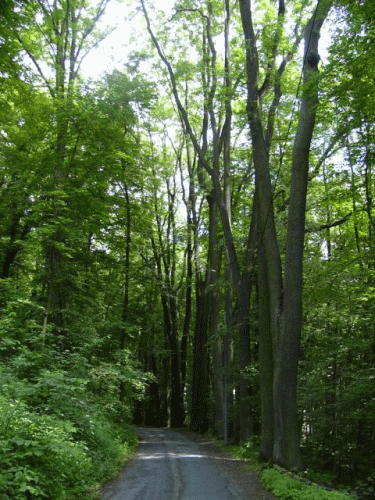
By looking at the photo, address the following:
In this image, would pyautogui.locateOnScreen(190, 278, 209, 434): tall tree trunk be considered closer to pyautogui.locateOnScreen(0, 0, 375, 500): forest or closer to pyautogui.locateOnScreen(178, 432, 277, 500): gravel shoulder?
pyautogui.locateOnScreen(0, 0, 375, 500): forest

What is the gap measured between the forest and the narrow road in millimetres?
713

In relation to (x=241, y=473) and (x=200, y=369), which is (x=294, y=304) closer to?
(x=241, y=473)

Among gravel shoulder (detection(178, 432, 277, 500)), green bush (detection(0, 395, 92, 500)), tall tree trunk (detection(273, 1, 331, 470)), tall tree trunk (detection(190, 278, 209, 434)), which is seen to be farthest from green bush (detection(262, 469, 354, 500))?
tall tree trunk (detection(190, 278, 209, 434))

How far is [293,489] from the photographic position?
8.09 meters

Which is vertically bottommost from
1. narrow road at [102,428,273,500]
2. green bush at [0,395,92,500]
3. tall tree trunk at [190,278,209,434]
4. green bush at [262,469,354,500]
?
narrow road at [102,428,273,500]

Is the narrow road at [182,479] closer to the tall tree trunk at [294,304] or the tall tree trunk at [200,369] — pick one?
the tall tree trunk at [294,304]

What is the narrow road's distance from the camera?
8.70 meters

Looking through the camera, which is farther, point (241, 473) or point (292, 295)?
point (241, 473)

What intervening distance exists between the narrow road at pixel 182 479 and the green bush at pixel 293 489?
0.76 ft

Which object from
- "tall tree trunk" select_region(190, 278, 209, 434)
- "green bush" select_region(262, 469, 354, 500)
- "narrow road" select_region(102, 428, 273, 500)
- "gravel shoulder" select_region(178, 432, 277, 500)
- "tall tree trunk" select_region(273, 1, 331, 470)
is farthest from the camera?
"tall tree trunk" select_region(190, 278, 209, 434)

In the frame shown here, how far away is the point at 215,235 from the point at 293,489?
1402 cm

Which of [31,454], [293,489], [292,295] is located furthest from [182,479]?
[31,454]

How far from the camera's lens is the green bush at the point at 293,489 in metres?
7.42

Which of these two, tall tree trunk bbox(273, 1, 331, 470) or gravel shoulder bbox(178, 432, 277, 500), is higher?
tall tree trunk bbox(273, 1, 331, 470)
